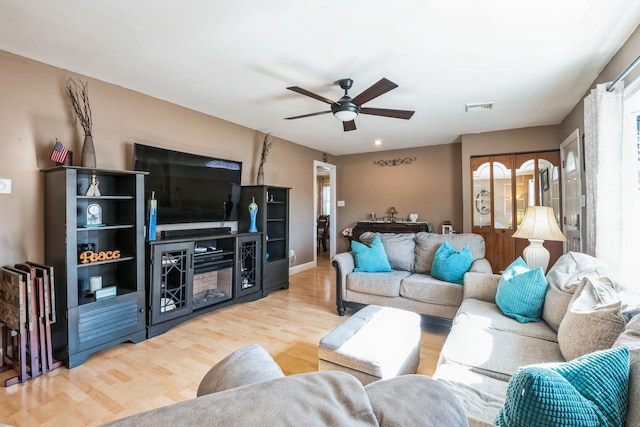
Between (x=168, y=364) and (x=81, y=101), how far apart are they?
95.9 inches

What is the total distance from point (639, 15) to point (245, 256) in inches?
158

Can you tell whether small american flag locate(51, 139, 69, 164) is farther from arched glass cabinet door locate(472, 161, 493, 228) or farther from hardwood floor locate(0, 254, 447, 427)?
arched glass cabinet door locate(472, 161, 493, 228)

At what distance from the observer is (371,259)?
136 inches

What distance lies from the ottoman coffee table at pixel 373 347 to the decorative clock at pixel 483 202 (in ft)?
11.6

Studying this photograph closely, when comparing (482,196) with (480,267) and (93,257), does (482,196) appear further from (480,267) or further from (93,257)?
(93,257)

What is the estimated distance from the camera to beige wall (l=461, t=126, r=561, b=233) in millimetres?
4594

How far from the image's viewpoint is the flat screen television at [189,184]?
316 centimetres

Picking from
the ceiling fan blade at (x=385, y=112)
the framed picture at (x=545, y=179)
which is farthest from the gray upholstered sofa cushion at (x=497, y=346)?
the framed picture at (x=545, y=179)

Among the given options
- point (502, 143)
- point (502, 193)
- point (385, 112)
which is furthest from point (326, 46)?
point (502, 193)

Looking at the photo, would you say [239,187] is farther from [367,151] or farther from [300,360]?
[367,151]

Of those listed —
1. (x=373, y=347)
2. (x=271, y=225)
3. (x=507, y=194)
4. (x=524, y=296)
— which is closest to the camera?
(x=373, y=347)

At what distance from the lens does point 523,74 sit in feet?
9.26

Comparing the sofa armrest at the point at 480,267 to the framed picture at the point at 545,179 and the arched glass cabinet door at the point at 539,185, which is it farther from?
the framed picture at the point at 545,179

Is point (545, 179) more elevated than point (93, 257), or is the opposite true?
point (545, 179)
